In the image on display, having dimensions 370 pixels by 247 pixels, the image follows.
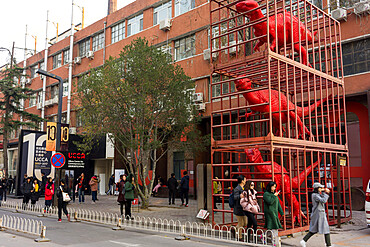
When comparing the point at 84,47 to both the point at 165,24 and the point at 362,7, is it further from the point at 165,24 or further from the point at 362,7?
the point at 362,7

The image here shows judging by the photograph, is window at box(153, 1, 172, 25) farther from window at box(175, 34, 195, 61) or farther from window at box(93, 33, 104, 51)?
window at box(93, 33, 104, 51)

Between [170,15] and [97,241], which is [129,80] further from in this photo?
[170,15]

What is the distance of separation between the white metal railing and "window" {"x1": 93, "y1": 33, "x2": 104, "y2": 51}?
64.6 feet

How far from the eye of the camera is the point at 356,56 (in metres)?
17.4

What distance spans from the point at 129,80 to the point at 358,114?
10959 mm

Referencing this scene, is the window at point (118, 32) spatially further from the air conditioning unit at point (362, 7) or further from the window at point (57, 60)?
the air conditioning unit at point (362, 7)

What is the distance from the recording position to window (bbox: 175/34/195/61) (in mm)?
25547

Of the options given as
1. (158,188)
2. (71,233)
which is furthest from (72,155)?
(71,233)

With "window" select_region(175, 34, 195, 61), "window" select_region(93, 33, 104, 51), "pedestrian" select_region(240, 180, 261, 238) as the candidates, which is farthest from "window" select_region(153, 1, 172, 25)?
"pedestrian" select_region(240, 180, 261, 238)

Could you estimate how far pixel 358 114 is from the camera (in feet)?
55.9

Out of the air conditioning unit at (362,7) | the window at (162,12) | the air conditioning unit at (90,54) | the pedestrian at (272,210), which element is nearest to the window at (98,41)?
the air conditioning unit at (90,54)

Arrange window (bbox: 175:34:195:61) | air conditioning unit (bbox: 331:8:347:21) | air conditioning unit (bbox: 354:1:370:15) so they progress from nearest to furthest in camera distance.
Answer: air conditioning unit (bbox: 354:1:370:15) → air conditioning unit (bbox: 331:8:347:21) → window (bbox: 175:34:195:61)

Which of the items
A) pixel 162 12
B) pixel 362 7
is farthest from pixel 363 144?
pixel 162 12

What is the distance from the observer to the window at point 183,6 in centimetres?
2602
